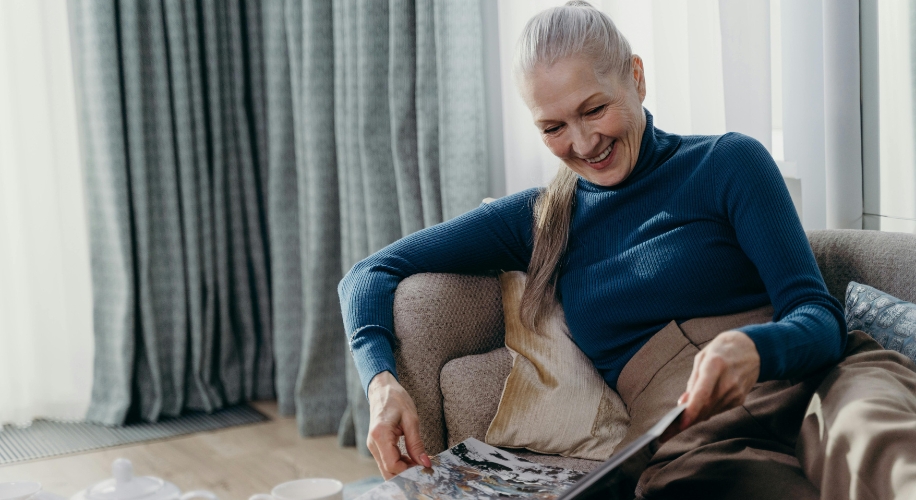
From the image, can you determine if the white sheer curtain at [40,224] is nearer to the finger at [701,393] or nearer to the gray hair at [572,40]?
the gray hair at [572,40]

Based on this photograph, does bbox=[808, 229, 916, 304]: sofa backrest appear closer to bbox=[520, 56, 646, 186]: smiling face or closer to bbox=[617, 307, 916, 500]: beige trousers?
bbox=[617, 307, 916, 500]: beige trousers

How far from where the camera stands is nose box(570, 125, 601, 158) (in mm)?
1263

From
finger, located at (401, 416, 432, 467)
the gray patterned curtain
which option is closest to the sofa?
finger, located at (401, 416, 432, 467)

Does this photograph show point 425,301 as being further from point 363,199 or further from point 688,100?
point 363,199

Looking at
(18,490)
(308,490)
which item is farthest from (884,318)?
(18,490)

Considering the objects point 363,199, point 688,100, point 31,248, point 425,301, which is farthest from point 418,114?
point 31,248

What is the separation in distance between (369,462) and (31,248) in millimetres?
1388

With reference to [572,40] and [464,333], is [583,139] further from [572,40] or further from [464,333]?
[464,333]

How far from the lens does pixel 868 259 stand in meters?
1.29

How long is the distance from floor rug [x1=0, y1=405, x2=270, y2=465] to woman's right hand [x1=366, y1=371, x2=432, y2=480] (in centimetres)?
179

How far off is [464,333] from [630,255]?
30cm

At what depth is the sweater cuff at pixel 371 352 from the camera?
124 cm

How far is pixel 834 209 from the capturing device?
5.36 feet

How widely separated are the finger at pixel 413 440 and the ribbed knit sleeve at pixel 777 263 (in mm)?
446
